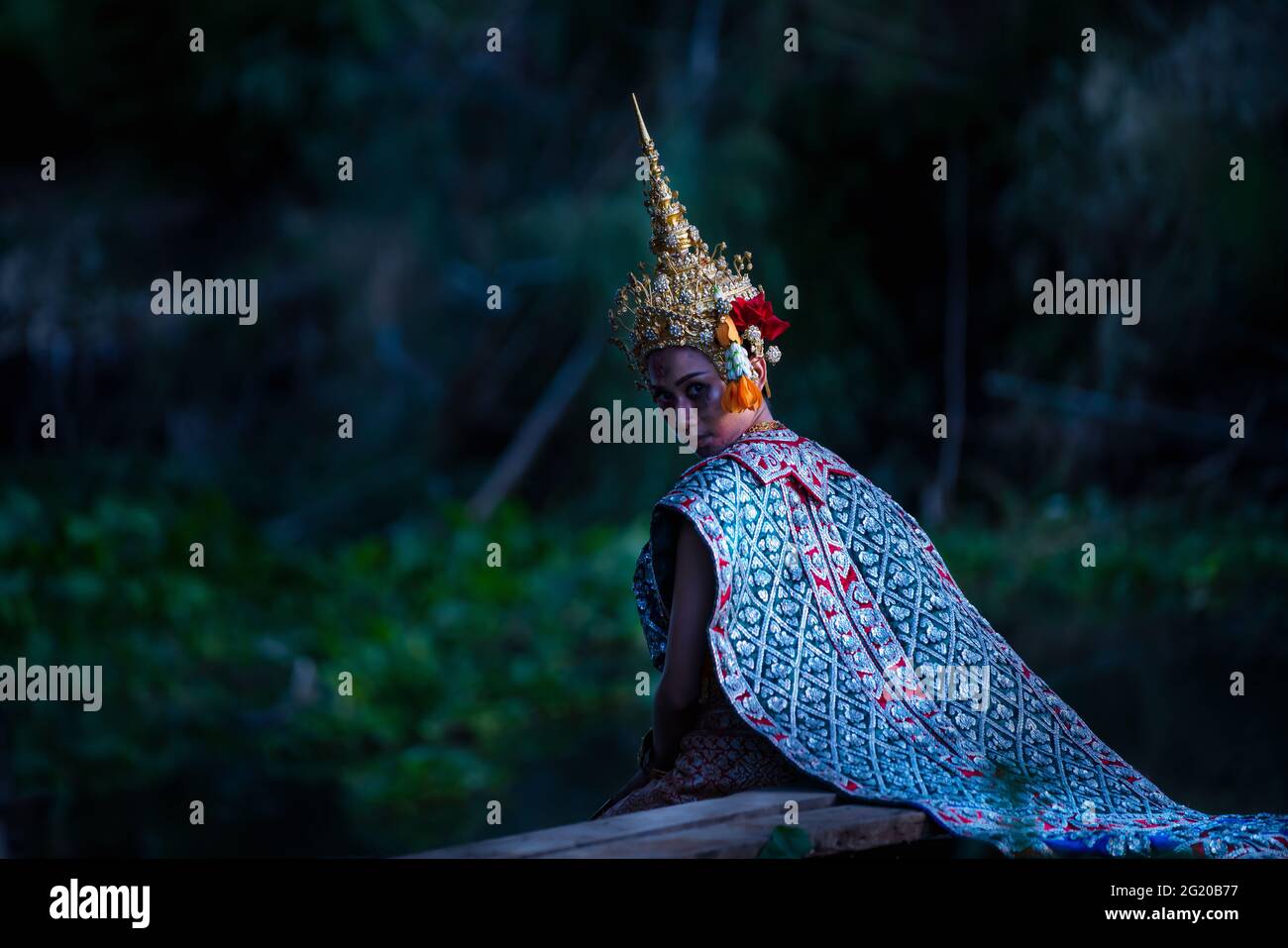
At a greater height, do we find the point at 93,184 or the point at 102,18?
the point at 102,18

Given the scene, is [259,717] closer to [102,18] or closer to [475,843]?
[102,18]

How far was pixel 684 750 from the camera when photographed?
11.7 feet

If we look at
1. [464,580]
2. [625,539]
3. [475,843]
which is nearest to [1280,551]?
[625,539]

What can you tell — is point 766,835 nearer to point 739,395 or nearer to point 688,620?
point 688,620

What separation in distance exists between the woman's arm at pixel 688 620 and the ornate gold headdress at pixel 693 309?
0.38 m

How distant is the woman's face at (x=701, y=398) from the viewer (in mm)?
3682

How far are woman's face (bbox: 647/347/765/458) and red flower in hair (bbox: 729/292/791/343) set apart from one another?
0.08 meters

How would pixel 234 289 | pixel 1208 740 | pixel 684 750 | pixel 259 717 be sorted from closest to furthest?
pixel 684 750 < pixel 1208 740 < pixel 259 717 < pixel 234 289

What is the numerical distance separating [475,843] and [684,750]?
79cm

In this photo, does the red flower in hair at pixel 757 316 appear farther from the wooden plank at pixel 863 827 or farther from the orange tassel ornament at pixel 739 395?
the wooden plank at pixel 863 827

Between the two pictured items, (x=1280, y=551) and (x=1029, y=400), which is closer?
(x=1280, y=551)

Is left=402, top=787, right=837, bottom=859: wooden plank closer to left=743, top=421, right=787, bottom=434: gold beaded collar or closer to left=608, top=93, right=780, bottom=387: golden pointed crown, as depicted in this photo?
left=743, top=421, right=787, bottom=434: gold beaded collar

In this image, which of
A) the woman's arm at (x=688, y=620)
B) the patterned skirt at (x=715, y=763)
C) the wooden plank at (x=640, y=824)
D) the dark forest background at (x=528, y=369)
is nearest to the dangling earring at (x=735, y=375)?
the woman's arm at (x=688, y=620)

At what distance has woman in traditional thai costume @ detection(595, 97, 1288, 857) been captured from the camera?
3350mm
